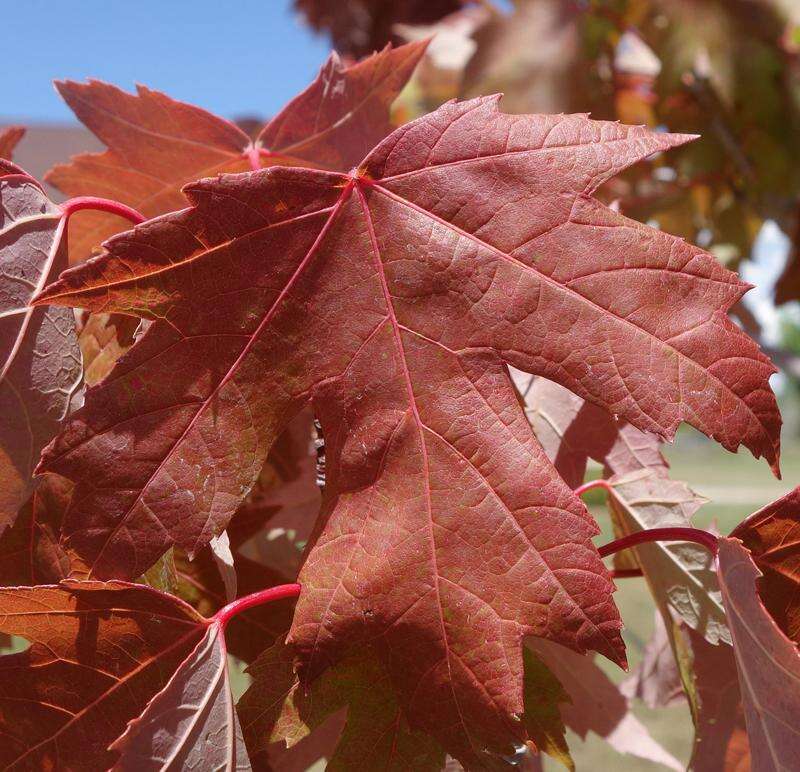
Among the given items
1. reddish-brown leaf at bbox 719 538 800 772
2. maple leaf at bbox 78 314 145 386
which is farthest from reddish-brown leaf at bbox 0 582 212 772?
reddish-brown leaf at bbox 719 538 800 772

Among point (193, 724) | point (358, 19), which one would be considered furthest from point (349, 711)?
point (358, 19)

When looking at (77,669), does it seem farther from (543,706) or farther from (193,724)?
(543,706)

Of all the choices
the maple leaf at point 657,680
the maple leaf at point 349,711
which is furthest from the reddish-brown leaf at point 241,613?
the maple leaf at point 657,680

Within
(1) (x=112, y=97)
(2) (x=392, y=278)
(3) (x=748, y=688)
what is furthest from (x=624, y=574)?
(1) (x=112, y=97)

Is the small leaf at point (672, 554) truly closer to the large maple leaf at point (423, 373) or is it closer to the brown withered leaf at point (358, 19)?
the large maple leaf at point (423, 373)

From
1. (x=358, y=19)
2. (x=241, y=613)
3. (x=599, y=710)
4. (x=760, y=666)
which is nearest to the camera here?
(x=760, y=666)

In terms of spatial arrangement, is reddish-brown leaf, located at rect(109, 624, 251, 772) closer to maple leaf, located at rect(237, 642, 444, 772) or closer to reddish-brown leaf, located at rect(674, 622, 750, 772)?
maple leaf, located at rect(237, 642, 444, 772)
